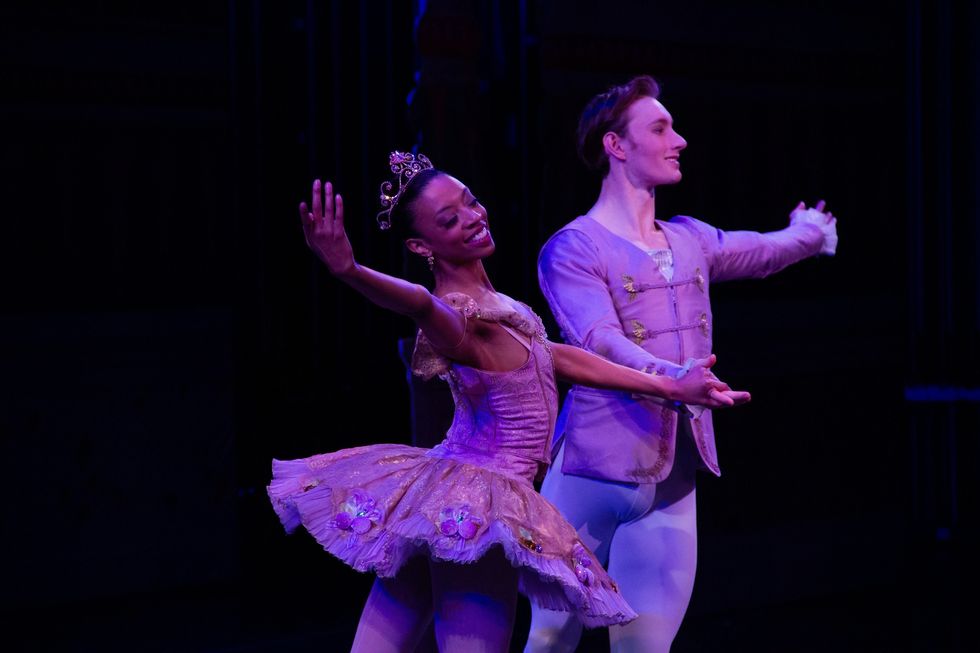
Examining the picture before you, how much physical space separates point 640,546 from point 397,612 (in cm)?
71

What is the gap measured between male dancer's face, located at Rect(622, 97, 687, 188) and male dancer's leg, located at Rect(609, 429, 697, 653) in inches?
24.2

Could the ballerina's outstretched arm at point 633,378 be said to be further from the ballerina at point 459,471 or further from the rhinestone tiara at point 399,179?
the rhinestone tiara at point 399,179

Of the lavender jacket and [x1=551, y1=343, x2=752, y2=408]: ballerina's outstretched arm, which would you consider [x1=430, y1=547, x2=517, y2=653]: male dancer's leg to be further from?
the lavender jacket

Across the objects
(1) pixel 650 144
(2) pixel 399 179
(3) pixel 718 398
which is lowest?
(3) pixel 718 398

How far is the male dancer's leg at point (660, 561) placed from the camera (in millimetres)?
2559

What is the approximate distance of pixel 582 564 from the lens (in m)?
2.02

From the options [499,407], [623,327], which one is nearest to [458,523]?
[499,407]

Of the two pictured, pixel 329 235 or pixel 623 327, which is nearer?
pixel 329 235

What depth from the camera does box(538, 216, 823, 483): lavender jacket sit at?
2.57 metres

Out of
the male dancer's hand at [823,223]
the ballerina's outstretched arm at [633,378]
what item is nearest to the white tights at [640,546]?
the ballerina's outstretched arm at [633,378]

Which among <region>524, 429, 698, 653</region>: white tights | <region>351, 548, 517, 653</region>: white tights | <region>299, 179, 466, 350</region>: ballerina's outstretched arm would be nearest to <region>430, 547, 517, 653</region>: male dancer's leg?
<region>351, 548, 517, 653</region>: white tights

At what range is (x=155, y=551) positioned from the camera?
3926 mm

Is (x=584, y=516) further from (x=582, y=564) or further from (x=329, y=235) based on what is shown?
(x=329, y=235)
